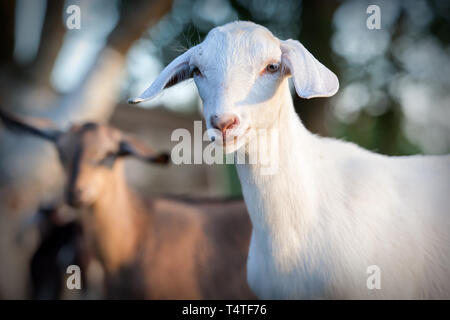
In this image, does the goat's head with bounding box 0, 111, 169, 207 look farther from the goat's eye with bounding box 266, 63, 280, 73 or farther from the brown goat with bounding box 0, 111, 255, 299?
the goat's eye with bounding box 266, 63, 280, 73

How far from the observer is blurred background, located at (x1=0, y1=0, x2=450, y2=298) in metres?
4.27

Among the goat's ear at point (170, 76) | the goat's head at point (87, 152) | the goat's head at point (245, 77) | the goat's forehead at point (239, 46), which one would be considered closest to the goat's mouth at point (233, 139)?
the goat's head at point (245, 77)

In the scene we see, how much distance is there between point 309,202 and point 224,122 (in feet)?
2.20

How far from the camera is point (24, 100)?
5.19 meters

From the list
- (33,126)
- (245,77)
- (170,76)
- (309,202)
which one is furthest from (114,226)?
(245,77)

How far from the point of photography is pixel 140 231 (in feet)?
10.6

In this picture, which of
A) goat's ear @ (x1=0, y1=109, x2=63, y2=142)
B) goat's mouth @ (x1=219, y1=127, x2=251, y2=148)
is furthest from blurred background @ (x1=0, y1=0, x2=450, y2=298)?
goat's mouth @ (x1=219, y1=127, x2=251, y2=148)

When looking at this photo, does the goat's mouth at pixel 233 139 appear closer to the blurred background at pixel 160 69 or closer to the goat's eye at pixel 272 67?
the goat's eye at pixel 272 67

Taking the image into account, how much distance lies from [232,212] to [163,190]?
191 inches

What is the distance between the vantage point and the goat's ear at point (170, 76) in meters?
1.96

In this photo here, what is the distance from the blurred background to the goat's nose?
83.0 inches

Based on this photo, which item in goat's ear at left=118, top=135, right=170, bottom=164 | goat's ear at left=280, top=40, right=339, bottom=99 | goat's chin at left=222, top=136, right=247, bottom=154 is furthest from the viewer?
goat's ear at left=118, top=135, right=170, bottom=164

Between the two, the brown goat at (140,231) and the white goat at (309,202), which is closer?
the white goat at (309,202)
